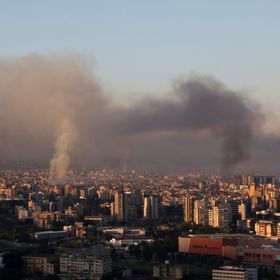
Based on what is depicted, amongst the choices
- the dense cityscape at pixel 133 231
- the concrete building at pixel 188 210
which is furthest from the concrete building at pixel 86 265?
the concrete building at pixel 188 210

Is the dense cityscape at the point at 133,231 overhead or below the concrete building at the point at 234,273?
overhead

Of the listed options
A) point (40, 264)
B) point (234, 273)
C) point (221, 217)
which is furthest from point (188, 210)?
point (234, 273)

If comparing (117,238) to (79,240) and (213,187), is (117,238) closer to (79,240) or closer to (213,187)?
(79,240)

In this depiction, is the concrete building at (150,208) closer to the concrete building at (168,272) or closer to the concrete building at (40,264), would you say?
the concrete building at (40,264)

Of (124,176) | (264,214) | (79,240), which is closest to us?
(79,240)

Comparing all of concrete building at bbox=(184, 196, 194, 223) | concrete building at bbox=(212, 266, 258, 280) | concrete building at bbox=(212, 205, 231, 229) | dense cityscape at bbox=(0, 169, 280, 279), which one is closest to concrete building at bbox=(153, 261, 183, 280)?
dense cityscape at bbox=(0, 169, 280, 279)

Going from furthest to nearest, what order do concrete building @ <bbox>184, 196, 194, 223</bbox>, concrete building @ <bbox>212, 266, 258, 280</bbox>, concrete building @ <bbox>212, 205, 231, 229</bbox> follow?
concrete building @ <bbox>184, 196, 194, 223</bbox>
concrete building @ <bbox>212, 205, 231, 229</bbox>
concrete building @ <bbox>212, 266, 258, 280</bbox>

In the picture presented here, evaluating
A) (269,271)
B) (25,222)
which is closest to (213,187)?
(25,222)

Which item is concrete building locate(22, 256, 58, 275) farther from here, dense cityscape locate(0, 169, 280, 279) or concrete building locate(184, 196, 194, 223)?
concrete building locate(184, 196, 194, 223)
